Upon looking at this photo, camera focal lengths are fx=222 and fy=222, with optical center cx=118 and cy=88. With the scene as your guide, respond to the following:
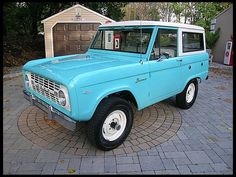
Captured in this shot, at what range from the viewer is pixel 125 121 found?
377 cm

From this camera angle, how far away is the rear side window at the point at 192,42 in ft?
15.8

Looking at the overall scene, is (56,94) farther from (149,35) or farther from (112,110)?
(149,35)

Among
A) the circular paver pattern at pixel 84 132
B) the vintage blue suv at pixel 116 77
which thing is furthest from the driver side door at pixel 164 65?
the circular paver pattern at pixel 84 132

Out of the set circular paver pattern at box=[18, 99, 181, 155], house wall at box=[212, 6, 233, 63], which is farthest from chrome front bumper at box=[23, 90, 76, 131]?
house wall at box=[212, 6, 233, 63]

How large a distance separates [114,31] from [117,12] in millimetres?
11799

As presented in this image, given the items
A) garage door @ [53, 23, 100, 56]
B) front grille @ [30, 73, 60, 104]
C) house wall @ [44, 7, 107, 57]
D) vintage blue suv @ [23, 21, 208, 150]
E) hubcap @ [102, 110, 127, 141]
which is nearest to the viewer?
vintage blue suv @ [23, 21, 208, 150]

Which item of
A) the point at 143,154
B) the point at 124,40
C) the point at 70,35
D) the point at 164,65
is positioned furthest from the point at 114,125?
the point at 70,35

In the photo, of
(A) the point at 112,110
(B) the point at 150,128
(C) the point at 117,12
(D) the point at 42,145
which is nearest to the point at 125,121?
(A) the point at 112,110

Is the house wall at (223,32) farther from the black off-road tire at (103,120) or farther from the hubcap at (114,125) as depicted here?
the black off-road tire at (103,120)

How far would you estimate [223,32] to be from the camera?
40.6 feet

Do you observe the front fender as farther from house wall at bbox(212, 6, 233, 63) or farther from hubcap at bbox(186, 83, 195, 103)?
house wall at bbox(212, 6, 233, 63)

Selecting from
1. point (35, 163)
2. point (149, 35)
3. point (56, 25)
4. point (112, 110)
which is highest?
point (56, 25)

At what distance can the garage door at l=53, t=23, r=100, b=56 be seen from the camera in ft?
36.7

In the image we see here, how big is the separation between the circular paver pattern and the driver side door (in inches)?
23.6
